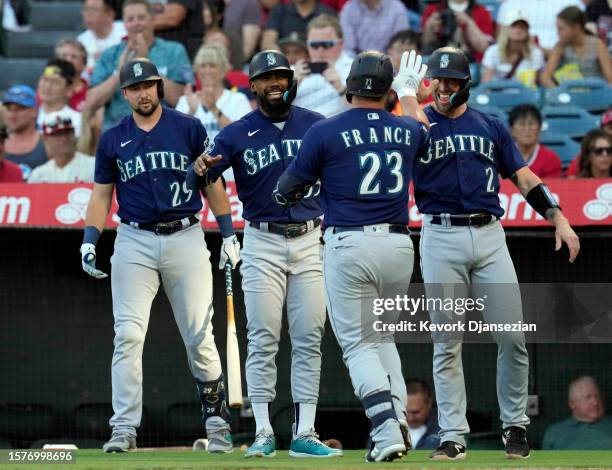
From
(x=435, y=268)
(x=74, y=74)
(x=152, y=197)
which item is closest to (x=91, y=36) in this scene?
(x=74, y=74)

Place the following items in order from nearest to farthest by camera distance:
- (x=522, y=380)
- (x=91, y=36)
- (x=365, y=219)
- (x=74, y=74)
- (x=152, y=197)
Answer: (x=365, y=219), (x=522, y=380), (x=152, y=197), (x=74, y=74), (x=91, y=36)

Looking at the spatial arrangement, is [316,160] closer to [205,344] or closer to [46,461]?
[205,344]

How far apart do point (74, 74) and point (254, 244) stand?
4.75 meters

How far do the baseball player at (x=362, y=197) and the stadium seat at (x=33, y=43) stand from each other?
682 cm

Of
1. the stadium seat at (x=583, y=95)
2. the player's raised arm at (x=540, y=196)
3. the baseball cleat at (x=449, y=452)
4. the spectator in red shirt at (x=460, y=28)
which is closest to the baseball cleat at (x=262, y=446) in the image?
the baseball cleat at (x=449, y=452)

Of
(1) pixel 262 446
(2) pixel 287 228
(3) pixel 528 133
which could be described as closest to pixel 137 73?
(2) pixel 287 228

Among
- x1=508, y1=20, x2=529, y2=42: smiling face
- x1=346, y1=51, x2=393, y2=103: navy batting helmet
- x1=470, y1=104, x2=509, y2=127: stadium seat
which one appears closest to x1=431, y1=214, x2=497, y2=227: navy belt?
x1=346, y1=51, x2=393, y2=103: navy batting helmet

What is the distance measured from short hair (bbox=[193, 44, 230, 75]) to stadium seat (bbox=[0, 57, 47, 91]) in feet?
6.98

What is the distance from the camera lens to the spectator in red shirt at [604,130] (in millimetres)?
8836

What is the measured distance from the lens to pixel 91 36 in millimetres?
11242

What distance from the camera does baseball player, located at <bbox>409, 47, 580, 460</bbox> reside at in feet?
19.8

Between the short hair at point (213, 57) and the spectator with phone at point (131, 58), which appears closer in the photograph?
the short hair at point (213, 57)

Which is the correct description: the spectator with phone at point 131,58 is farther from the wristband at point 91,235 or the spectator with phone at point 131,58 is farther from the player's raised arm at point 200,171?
the player's raised arm at point 200,171

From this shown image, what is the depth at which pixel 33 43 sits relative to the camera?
12.2 metres
